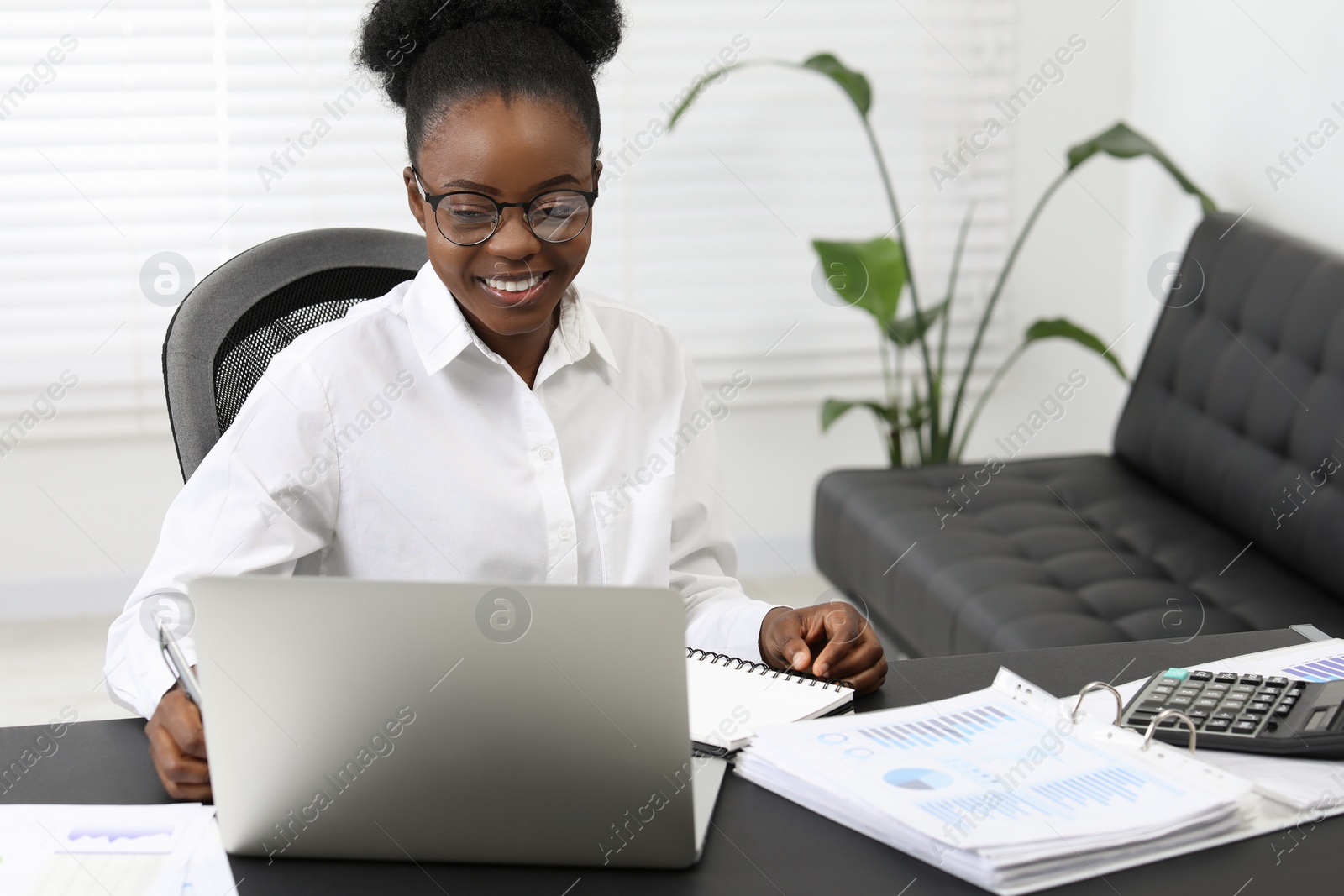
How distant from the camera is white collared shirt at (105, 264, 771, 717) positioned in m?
1.20

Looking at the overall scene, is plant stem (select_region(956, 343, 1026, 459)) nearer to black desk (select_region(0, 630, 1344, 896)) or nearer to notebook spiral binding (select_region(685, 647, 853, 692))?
notebook spiral binding (select_region(685, 647, 853, 692))

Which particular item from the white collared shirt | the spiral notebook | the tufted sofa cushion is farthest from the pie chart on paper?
the tufted sofa cushion

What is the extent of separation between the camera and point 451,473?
1287 millimetres

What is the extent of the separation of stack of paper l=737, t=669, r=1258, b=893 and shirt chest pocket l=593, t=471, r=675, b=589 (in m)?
0.39

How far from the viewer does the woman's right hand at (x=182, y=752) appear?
3.11ft

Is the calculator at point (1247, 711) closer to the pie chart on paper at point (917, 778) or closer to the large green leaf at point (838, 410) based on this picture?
the pie chart on paper at point (917, 778)

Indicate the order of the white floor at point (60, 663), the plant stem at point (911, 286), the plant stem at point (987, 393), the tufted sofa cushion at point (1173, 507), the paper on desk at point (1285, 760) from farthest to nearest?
the plant stem at point (987, 393)
the plant stem at point (911, 286)
the white floor at point (60, 663)
the tufted sofa cushion at point (1173, 507)
the paper on desk at point (1285, 760)

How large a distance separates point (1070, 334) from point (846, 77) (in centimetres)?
74

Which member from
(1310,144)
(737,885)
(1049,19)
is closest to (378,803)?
(737,885)

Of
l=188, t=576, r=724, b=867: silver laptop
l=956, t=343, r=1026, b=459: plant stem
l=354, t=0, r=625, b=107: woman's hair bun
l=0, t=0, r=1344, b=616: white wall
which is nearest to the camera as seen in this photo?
l=188, t=576, r=724, b=867: silver laptop

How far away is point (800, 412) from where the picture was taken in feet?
11.0

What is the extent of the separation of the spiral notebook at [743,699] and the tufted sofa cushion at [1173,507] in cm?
103

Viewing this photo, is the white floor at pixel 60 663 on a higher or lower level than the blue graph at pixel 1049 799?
lower

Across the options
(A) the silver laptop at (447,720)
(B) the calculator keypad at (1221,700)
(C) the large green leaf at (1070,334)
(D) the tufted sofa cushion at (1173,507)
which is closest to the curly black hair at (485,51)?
(A) the silver laptop at (447,720)
